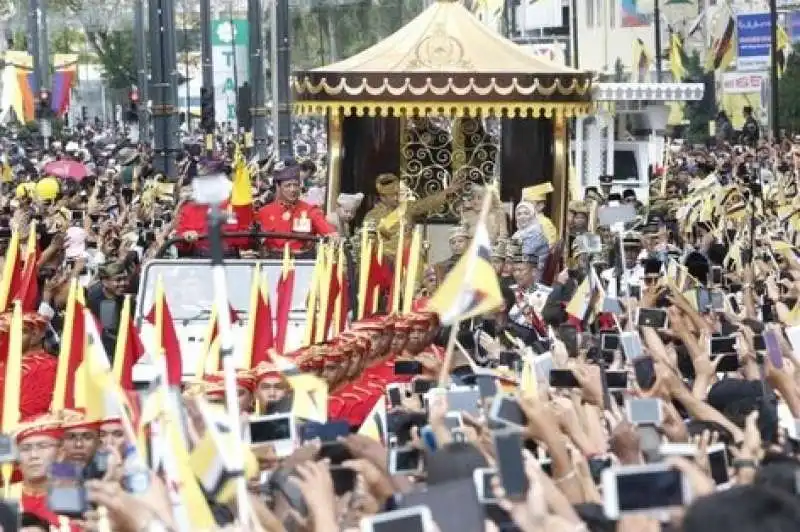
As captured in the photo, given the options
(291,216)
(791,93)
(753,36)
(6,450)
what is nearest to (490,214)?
(291,216)

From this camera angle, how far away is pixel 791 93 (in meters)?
51.1

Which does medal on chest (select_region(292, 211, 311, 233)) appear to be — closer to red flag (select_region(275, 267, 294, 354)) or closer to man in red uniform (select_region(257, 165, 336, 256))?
man in red uniform (select_region(257, 165, 336, 256))

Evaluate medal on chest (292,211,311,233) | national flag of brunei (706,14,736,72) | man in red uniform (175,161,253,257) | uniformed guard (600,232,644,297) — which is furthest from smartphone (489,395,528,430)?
national flag of brunei (706,14,736,72)

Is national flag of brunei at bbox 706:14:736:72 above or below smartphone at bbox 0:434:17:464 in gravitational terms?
above

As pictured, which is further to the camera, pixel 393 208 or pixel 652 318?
pixel 393 208

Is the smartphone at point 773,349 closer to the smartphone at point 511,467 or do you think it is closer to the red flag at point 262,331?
the red flag at point 262,331

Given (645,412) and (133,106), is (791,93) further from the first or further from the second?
(645,412)

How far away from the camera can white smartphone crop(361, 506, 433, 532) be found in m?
5.45

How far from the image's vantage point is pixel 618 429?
25.3ft

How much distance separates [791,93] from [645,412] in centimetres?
4430

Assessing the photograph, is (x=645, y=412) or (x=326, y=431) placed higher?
(x=645, y=412)

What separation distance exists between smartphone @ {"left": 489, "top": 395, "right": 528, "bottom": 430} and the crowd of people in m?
0.01

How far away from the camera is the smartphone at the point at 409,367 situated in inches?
446

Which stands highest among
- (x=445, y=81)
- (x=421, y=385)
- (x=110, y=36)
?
(x=110, y=36)
